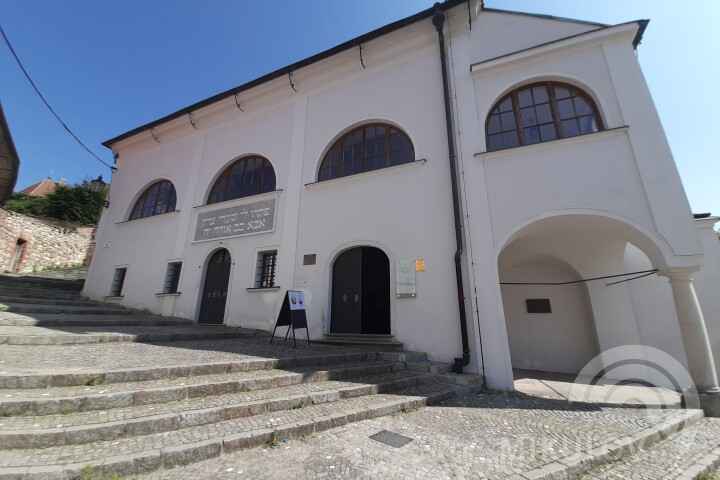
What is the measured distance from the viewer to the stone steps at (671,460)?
Answer: 9.37 feet

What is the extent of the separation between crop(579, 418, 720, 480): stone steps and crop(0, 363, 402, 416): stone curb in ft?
11.4

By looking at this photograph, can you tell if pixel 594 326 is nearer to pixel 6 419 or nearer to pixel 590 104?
pixel 590 104

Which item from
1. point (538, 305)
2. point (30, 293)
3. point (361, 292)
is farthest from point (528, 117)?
point (30, 293)

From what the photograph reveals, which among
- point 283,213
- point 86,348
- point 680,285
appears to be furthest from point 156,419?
point 680,285

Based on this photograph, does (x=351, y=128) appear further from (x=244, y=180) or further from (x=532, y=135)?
(x=532, y=135)

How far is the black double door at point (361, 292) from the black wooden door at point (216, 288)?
12.7ft

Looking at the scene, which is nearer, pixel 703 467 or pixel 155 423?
pixel 155 423

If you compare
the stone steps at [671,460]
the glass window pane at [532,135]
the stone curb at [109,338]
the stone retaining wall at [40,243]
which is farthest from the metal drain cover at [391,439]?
the stone retaining wall at [40,243]

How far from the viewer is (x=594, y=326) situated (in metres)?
8.05

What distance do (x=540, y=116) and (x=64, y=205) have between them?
25605mm

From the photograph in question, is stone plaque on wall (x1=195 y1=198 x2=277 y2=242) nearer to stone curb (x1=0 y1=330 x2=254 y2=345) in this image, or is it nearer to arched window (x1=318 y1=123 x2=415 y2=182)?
arched window (x1=318 y1=123 x2=415 y2=182)

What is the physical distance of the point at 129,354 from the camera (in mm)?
4988

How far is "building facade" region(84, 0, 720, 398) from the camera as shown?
239 inches

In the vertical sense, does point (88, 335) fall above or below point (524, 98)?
below
